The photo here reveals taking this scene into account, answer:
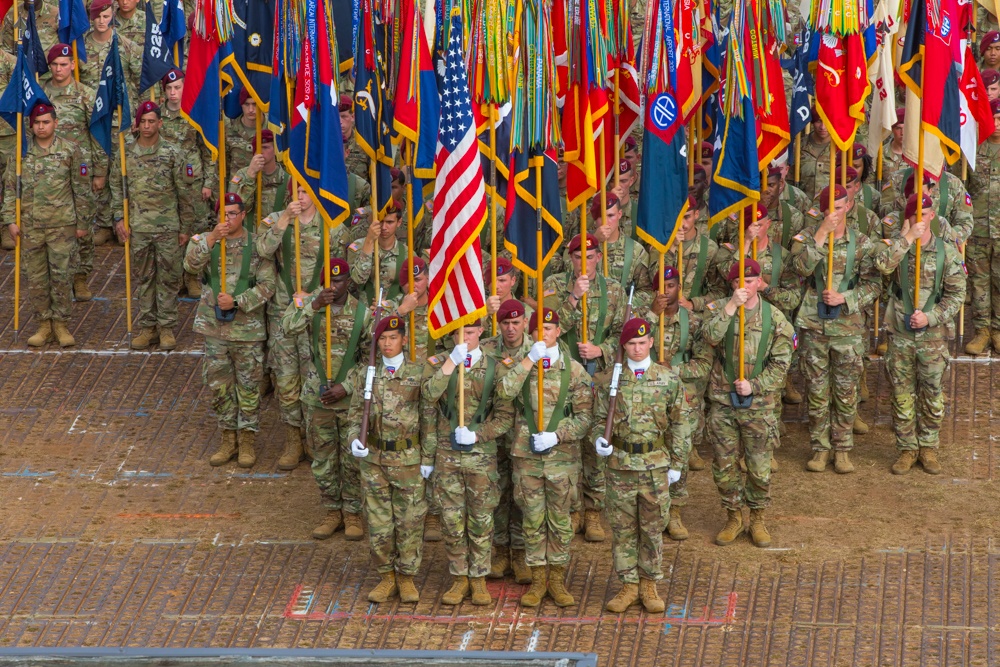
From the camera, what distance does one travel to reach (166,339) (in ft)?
67.5

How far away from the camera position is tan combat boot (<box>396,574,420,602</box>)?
15578 mm

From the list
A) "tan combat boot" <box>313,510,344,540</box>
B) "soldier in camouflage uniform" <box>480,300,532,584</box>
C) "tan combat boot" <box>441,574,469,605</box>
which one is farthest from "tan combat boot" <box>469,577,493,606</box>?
"tan combat boot" <box>313,510,344,540</box>

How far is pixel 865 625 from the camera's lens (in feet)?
49.0

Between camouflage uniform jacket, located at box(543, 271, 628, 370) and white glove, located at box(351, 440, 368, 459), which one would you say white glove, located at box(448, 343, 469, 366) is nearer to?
white glove, located at box(351, 440, 368, 459)

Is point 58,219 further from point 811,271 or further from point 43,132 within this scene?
point 811,271

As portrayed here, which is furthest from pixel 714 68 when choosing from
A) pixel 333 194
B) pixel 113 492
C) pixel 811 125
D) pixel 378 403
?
pixel 113 492

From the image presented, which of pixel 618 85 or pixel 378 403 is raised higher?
pixel 618 85

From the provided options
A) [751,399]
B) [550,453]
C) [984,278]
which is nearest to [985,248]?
[984,278]

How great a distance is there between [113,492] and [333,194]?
3.38 meters

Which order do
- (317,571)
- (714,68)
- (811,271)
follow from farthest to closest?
(714,68) → (811,271) → (317,571)

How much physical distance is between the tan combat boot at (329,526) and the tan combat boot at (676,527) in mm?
2795

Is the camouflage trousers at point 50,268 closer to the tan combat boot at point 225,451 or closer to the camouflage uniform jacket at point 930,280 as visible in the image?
the tan combat boot at point 225,451

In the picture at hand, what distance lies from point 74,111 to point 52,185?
35.2 inches

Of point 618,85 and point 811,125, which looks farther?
point 811,125
